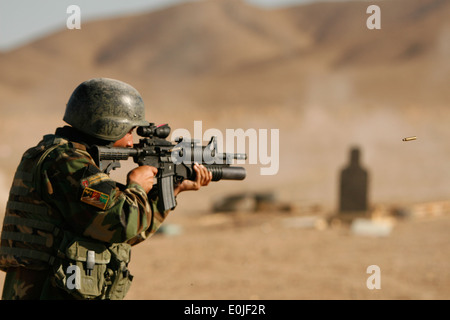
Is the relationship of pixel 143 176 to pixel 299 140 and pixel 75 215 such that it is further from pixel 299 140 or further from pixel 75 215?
pixel 299 140

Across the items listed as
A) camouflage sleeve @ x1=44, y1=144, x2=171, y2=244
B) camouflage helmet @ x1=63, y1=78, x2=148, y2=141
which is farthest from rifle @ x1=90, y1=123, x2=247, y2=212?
camouflage sleeve @ x1=44, y1=144, x2=171, y2=244

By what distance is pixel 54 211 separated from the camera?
11.4 ft

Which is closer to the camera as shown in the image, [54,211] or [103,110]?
[54,211]

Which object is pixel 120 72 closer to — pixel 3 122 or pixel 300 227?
pixel 3 122

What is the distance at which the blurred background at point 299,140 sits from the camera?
970cm

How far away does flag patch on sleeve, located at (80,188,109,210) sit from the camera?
3283mm

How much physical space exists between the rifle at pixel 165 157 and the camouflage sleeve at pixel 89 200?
340mm

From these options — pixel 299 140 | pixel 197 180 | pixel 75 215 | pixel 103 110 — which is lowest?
pixel 75 215

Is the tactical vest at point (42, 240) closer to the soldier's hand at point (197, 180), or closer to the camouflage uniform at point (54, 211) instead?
the camouflage uniform at point (54, 211)

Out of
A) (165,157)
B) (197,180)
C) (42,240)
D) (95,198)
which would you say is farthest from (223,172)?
(42,240)

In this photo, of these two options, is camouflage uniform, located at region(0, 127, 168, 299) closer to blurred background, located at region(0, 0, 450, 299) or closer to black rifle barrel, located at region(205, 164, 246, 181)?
black rifle barrel, located at region(205, 164, 246, 181)

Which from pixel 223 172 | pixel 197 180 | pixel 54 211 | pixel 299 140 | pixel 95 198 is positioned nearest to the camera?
pixel 95 198

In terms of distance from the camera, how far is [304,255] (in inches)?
434

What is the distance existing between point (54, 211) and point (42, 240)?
183 mm
